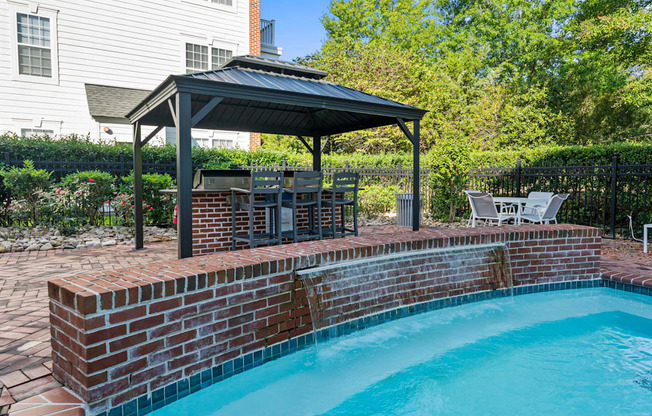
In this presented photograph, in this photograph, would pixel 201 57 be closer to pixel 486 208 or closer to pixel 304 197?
pixel 304 197

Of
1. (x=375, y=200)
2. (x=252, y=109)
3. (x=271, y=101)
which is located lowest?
(x=375, y=200)

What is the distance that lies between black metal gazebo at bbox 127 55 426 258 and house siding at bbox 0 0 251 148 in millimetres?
5488

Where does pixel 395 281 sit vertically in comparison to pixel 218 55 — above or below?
below

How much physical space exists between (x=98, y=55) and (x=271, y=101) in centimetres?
964

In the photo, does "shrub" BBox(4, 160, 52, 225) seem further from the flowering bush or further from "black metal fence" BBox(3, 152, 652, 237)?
the flowering bush

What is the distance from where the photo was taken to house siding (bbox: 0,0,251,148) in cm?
1074

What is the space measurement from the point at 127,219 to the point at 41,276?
3.64 meters

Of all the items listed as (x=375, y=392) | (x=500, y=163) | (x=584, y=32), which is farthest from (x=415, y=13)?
(x=375, y=392)

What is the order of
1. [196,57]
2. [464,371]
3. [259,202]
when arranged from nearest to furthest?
[464,371], [259,202], [196,57]

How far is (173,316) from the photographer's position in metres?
2.40

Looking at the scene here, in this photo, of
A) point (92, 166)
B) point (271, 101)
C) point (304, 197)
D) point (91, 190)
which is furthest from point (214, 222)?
point (92, 166)

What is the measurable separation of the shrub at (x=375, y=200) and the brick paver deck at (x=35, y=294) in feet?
19.0

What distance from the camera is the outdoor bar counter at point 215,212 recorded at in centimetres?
591

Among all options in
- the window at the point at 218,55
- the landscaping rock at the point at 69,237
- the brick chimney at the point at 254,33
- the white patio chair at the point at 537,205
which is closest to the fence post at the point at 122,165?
the landscaping rock at the point at 69,237
